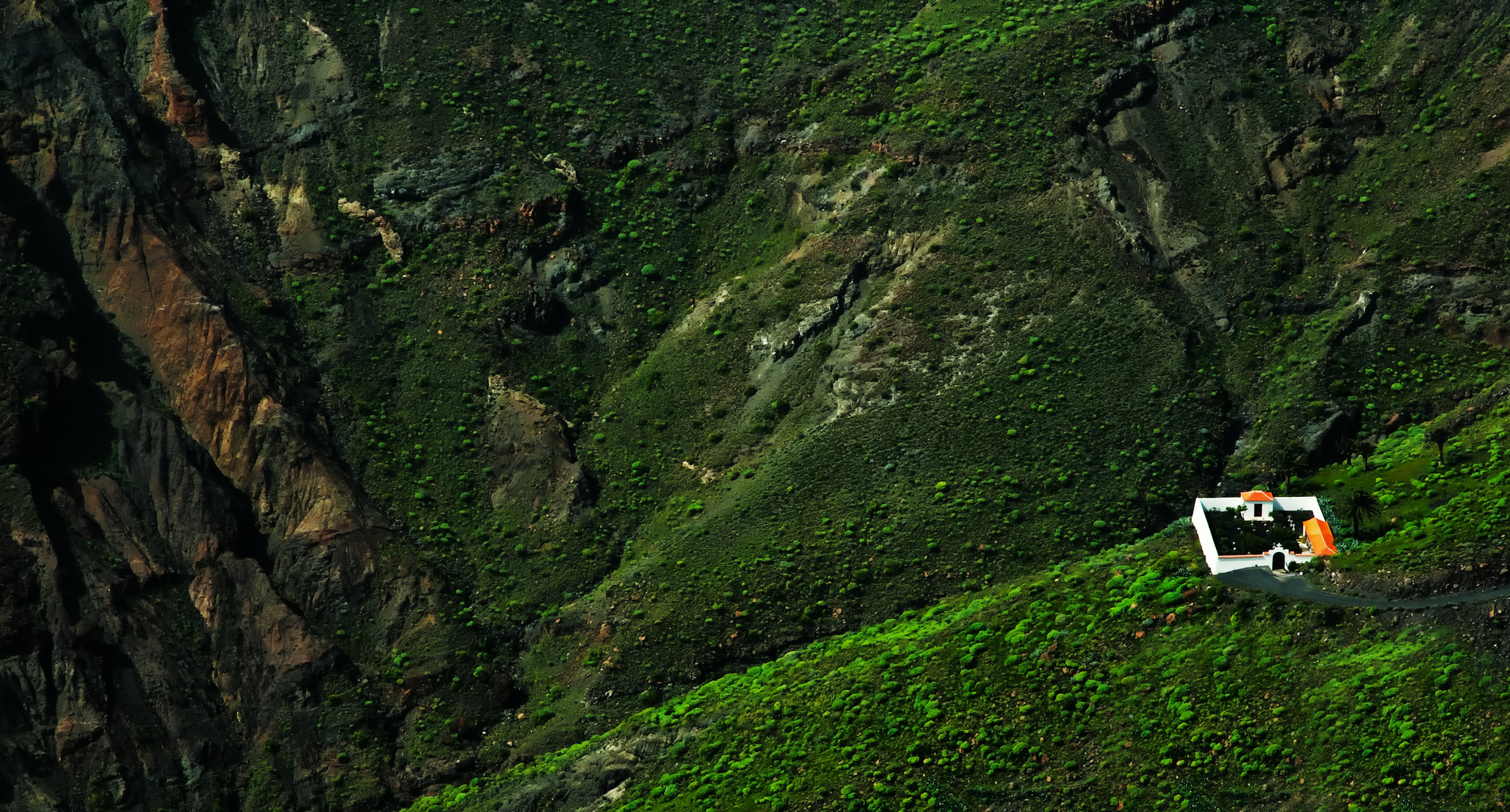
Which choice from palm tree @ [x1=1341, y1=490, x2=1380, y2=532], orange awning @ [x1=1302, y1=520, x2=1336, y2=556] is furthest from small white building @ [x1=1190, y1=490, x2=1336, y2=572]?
palm tree @ [x1=1341, y1=490, x2=1380, y2=532]

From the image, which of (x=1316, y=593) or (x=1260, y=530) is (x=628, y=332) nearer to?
(x=1260, y=530)

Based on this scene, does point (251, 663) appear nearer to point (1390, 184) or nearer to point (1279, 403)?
point (1279, 403)

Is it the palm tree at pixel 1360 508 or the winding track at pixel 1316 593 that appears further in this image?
the palm tree at pixel 1360 508

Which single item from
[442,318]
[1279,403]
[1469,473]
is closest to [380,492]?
[442,318]

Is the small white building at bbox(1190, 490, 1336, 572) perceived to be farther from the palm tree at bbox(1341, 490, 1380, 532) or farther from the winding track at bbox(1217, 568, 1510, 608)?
the palm tree at bbox(1341, 490, 1380, 532)

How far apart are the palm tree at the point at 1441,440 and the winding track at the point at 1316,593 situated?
1079 cm

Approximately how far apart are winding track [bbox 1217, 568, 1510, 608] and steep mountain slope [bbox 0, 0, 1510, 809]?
4.95ft

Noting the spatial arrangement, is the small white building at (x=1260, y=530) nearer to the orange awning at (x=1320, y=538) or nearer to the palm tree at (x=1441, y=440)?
the orange awning at (x=1320, y=538)

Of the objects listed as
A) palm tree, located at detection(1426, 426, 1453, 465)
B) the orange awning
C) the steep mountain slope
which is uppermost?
the steep mountain slope

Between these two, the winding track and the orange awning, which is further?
the orange awning

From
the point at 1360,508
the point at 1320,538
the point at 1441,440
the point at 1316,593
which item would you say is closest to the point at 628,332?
the point at 1320,538

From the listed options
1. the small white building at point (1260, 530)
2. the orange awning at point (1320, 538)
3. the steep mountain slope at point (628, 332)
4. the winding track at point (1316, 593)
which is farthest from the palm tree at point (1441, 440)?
the winding track at point (1316, 593)

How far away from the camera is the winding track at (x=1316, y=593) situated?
6756 cm

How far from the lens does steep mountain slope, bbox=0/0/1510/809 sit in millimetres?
82938
